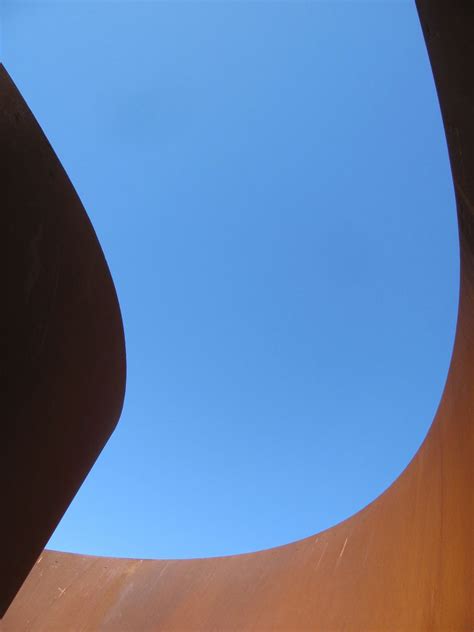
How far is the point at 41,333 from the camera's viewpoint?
220cm

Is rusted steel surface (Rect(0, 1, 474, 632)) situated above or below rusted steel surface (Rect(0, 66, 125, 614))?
below

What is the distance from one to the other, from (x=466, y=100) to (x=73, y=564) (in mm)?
7083

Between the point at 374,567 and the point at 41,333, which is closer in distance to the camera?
the point at 41,333

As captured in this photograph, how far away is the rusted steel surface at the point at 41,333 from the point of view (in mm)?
2031

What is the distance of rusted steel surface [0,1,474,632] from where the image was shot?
2.17 metres

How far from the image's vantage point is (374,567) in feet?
13.8

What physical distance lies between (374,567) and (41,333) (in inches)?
153

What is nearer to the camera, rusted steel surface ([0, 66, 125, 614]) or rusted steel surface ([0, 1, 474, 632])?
rusted steel surface ([0, 66, 125, 614])

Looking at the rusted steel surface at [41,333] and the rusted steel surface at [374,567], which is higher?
the rusted steel surface at [41,333]

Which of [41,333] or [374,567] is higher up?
[41,333]

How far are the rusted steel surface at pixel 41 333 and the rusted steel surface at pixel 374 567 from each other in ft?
6.67

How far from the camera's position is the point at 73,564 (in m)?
6.18

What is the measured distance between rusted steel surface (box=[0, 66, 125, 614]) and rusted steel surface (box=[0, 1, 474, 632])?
203 centimetres

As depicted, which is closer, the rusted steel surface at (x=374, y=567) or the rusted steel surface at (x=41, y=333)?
the rusted steel surface at (x=41, y=333)
